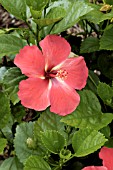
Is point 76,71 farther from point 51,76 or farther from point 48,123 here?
→ point 48,123

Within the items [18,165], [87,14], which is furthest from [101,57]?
[18,165]

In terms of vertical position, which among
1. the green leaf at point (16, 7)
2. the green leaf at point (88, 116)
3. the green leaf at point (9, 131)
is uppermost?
the green leaf at point (16, 7)

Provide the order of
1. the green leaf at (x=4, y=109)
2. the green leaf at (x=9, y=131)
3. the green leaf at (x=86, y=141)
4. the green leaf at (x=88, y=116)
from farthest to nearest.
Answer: the green leaf at (x=9, y=131)
the green leaf at (x=4, y=109)
the green leaf at (x=88, y=116)
the green leaf at (x=86, y=141)

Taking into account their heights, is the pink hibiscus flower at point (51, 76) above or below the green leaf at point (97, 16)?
below

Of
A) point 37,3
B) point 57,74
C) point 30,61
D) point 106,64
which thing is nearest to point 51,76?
point 57,74

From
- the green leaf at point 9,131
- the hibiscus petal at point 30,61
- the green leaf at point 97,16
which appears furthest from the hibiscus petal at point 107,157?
the green leaf at point 9,131

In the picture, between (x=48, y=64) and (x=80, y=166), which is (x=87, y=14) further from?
(x=80, y=166)

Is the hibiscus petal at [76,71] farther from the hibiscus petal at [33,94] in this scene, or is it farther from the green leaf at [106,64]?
the green leaf at [106,64]

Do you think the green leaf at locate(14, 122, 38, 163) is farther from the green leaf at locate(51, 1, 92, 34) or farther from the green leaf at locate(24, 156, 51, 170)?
the green leaf at locate(51, 1, 92, 34)
